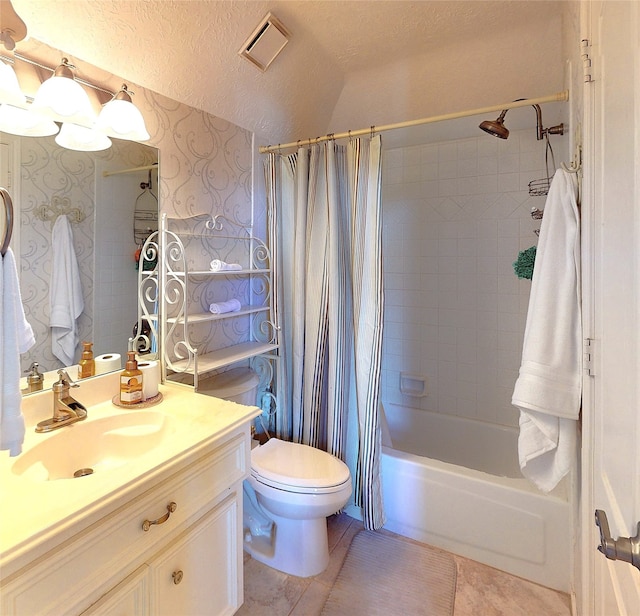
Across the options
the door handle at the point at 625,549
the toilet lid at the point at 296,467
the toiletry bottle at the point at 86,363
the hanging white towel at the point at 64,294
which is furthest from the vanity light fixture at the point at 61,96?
the door handle at the point at 625,549

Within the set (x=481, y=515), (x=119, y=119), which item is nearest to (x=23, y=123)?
(x=119, y=119)

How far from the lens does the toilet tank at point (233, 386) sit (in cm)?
171

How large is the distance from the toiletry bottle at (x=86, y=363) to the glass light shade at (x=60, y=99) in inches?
29.8

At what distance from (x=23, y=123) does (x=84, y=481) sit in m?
1.06

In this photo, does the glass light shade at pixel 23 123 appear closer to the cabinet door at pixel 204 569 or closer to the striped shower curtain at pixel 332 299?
the striped shower curtain at pixel 332 299

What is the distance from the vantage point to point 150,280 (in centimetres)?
152

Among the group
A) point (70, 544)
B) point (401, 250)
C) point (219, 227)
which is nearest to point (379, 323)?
point (219, 227)

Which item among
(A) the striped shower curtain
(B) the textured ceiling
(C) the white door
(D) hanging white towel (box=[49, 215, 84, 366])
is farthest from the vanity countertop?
(B) the textured ceiling

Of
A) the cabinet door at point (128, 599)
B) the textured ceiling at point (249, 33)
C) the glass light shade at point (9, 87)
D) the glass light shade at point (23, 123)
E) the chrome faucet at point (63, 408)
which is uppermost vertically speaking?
the textured ceiling at point (249, 33)

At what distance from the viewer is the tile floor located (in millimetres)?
1435

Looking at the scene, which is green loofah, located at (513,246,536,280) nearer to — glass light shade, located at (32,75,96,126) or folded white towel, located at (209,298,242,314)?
folded white towel, located at (209,298,242,314)

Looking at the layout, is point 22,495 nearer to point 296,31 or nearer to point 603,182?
point 603,182

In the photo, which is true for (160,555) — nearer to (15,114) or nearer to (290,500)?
(290,500)

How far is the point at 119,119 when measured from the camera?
125 centimetres
